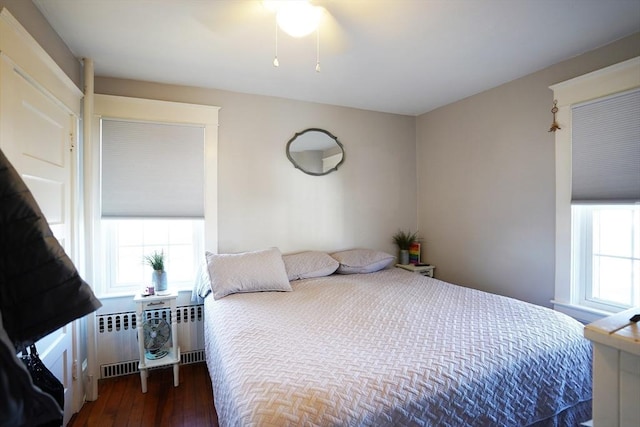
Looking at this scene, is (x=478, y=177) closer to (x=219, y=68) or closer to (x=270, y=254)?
(x=270, y=254)

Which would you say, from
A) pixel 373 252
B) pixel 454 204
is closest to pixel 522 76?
pixel 454 204

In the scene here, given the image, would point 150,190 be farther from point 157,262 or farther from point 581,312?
point 581,312

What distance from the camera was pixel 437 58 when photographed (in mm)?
2248

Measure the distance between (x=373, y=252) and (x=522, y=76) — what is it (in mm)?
1957

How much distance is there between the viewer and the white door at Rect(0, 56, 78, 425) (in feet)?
4.48

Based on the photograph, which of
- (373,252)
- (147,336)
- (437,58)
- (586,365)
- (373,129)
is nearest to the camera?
(586,365)

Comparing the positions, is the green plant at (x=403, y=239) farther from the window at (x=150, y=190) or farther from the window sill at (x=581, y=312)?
the window at (x=150, y=190)

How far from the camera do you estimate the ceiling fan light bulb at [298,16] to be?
153 centimetres

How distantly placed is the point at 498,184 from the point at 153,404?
3.18 m

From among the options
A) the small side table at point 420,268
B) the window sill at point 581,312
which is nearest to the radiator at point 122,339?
the small side table at point 420,268

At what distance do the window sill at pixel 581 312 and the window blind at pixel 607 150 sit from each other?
0.73 metres

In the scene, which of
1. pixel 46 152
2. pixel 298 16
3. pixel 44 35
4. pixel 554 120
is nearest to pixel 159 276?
pixel 46 152

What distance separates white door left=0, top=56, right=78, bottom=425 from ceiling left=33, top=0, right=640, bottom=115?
20.5 inches

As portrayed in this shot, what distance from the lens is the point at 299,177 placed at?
316cm
